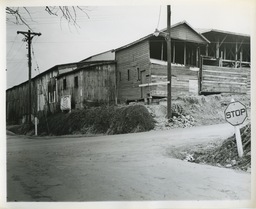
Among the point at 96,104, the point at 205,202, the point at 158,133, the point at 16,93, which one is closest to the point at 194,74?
the point at 158,133

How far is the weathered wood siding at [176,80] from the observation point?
5.41m

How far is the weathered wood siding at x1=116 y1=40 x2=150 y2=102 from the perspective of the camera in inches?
214

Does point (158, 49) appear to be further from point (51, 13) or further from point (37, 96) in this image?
point (37, 96)

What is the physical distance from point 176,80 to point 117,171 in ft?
5.33

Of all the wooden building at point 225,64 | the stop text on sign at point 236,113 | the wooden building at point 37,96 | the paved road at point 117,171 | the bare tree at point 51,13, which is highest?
the bare tree at point 51,13

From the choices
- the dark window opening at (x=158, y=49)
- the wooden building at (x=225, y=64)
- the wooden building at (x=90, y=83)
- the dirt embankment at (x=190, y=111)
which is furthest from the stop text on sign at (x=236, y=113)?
the wooden building at (x=90, y=83)

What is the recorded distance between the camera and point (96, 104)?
5457mm

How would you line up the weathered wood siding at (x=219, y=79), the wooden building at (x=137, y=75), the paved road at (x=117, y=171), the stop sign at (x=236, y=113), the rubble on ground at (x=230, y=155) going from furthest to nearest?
the weathered wood siding at (x=219, y=79)
the wooden building at (x=137, y=75)
the stop sign at (x=236, y=113)
the rubble on ground at (x=230, y=155)
the paved road at (x=117, y=171)

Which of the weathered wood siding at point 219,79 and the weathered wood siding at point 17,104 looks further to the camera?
the weathered wood siding at point 219,79

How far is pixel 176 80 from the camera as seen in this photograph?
17.9 ft

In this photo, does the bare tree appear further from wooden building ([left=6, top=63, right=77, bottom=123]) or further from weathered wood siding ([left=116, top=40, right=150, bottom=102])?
weathered wood siding ([left=116, top=40, right=150, bottom=102])

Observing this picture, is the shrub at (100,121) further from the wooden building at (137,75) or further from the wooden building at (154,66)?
the wooden building at (154,66)

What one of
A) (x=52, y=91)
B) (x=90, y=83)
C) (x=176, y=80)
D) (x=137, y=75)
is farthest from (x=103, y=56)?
(x=176, y=80)

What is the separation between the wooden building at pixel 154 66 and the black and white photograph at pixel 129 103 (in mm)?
16
